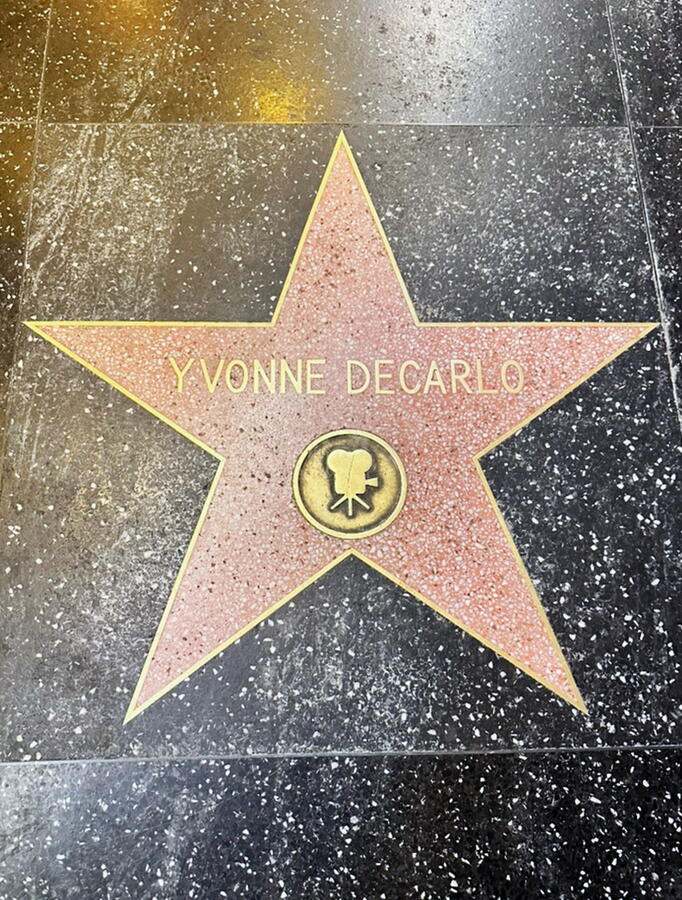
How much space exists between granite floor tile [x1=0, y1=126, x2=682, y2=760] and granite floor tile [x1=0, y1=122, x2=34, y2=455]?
3 cm

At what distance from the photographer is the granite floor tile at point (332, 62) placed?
5.74 feet

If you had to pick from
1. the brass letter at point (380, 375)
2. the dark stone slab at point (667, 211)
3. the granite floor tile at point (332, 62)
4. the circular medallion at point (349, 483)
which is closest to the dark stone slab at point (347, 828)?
the circular medallion at point (349, 483)

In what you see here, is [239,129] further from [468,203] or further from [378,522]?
[378,522]

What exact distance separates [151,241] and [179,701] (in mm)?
1031

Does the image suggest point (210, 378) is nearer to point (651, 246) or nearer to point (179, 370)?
point (179, 370)

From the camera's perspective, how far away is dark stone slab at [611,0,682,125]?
1779 mm

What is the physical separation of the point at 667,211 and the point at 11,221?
1.58 m

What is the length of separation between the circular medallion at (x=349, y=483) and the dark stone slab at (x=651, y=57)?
110cm

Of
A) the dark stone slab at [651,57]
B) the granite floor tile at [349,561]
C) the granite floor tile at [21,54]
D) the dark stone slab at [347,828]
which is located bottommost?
the dark stone slab at [347,828]

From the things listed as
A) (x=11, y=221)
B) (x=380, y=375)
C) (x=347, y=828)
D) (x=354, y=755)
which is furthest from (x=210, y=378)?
(x=347, y=828)

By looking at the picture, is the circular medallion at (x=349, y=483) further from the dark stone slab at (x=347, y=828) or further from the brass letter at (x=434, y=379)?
the dark stone slab at (x=347, y=828)

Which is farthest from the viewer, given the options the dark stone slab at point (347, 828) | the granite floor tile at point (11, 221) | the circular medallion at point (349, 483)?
the granite floor tile at point (11, 221)

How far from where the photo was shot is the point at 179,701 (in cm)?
141

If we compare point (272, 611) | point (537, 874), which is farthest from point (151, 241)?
point (537, 874)
